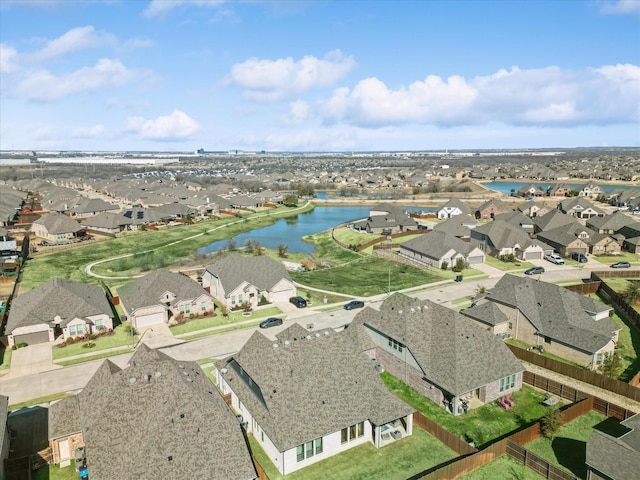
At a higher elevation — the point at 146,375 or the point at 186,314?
the point at 146,375

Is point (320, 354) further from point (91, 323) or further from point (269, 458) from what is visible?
point (91, 323)

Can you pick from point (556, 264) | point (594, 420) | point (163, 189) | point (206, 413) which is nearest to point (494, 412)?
point (594, 420)

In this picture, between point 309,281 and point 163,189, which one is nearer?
point 309,281

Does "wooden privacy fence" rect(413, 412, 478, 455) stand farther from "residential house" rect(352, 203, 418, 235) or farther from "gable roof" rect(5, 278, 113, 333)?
"residential house" rect(352, 203, 418, 235)

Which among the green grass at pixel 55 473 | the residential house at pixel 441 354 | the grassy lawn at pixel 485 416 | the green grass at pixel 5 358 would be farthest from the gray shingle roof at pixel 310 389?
the green grass at pixel 5 358

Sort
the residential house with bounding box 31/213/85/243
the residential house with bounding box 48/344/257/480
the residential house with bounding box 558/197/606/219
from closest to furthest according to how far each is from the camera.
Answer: the residential house with bounding box 48/344/257/480
the residential house with bounding box 31/213/85/243
the residential house with bounding box 558/197/606/219

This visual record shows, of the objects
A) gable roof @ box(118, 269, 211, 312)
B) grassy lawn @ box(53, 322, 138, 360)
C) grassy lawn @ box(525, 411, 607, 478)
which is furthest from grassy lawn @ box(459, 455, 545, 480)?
gable roof @ box(118, 269, 211, 312)

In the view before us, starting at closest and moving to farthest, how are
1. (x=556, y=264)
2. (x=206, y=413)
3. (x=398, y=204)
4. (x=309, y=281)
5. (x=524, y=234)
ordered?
1. (x=206, y=413)
2. (x=309, y=281)
3. (x=556, y=264)
4. (x=524, y=234)
5. (x=398, y=204)
